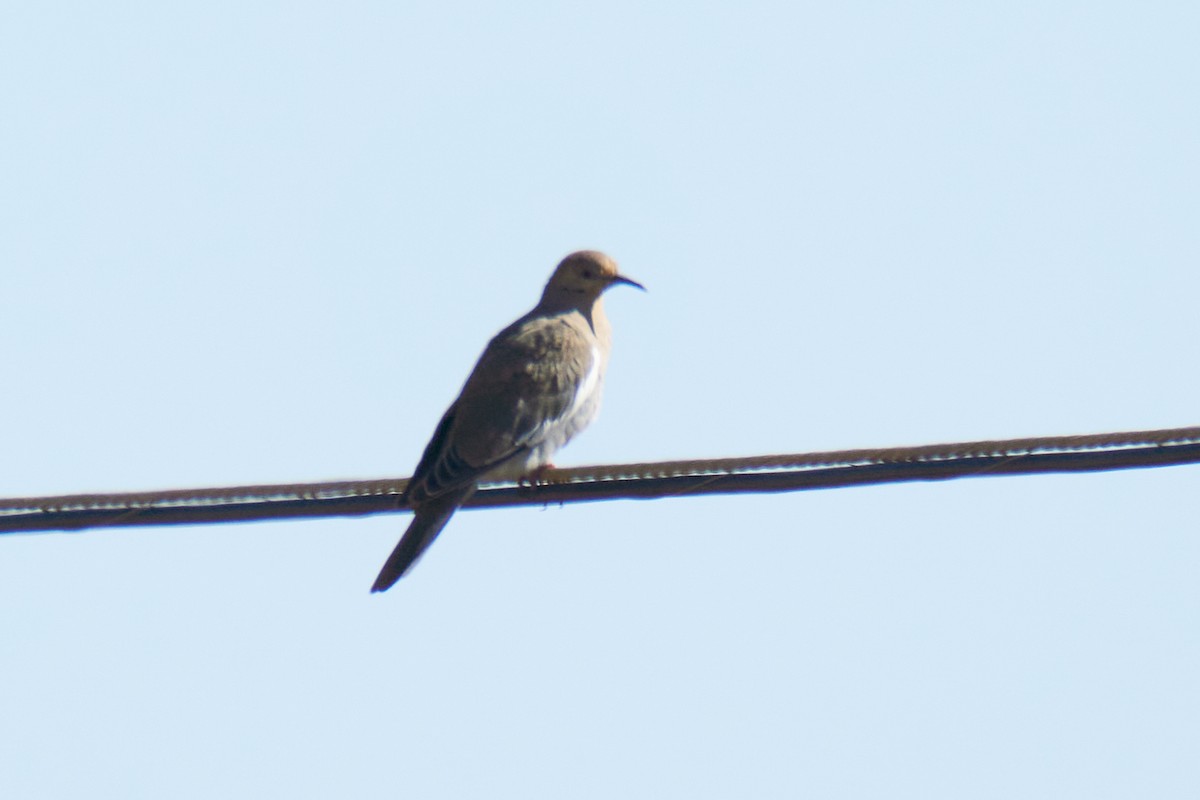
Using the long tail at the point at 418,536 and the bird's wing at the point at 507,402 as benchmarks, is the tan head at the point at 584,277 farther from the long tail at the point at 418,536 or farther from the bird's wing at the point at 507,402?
the long tail at the point at 418,536

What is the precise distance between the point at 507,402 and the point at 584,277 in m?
1.44

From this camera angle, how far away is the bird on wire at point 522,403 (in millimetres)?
6070

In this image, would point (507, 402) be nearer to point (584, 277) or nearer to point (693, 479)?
point (584, 277)

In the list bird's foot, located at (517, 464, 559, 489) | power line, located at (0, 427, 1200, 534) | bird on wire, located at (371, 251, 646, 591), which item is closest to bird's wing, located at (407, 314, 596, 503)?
bird on wire, located at (371, 251, 646, 591)

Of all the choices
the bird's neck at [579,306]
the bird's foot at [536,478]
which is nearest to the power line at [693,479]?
the bird's foot at [536,478]

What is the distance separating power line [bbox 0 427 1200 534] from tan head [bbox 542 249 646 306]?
2.98m

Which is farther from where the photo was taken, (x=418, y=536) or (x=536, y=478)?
(x=536, y=478)

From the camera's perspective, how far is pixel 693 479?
4.77 m

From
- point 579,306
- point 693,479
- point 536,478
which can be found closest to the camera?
point 693,479

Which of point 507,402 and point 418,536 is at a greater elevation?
point 507,402

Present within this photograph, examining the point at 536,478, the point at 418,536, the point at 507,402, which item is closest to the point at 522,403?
the point at 507,402

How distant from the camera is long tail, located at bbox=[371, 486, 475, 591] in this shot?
5.97m

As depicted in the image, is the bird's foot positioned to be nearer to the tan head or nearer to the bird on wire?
the bird on wire

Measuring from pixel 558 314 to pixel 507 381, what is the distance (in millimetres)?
1018
